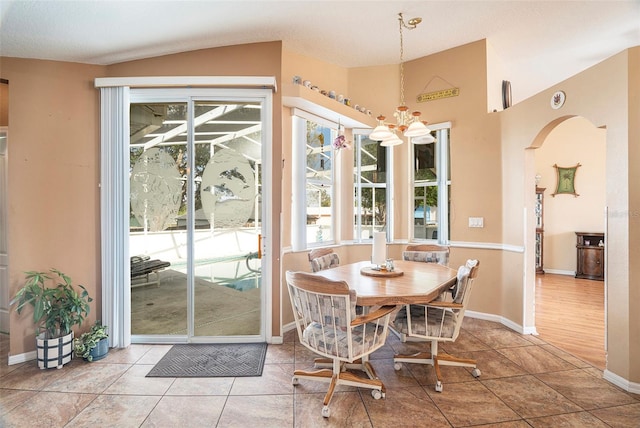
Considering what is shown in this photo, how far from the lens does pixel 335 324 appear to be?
6.62 ft

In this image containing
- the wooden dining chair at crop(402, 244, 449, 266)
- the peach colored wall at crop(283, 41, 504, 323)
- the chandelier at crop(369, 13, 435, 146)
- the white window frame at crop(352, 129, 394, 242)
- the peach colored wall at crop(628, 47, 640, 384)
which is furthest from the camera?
the white window frame at crop(352, 129, 394, 242)

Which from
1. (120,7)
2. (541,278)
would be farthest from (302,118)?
(541,278)

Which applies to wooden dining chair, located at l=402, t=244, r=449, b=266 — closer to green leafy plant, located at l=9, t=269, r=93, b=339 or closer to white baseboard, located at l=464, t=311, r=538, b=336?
white baseboard, located at l=464, t=311, r=538, b=336

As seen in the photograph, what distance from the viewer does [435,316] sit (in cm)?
257

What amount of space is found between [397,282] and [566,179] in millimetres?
6071

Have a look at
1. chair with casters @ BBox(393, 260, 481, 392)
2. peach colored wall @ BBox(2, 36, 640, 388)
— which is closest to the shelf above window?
peach colored wall @ BBox(2, 36, 640, 388)

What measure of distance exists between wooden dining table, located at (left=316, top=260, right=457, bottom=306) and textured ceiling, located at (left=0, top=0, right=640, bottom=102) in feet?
8.02

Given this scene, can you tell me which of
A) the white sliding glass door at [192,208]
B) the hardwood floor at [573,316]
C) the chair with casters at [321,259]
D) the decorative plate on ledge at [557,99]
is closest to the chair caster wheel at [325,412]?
the chair with casters at [321,259]

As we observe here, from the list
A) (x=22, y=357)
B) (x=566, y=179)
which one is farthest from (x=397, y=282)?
Answer: (x=566, y=179)

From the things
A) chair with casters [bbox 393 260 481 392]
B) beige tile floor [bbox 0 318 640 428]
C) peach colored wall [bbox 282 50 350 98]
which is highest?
peach colored wall [bbox 282 50 350 98]

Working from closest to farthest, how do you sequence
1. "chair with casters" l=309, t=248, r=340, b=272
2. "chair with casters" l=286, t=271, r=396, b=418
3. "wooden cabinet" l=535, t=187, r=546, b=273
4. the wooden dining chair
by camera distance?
"chair with casters" l=286, t=271, r=396, b=418, "chair with casters" l=309, t=248, r=340, b=272, the wooden dining chair, "wooden cabinet" l=535, t=187, r=546, b=273

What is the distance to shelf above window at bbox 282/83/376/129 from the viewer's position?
3383mm

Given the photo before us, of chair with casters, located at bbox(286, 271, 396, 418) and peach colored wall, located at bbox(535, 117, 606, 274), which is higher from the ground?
peach colored wall, located at bbox(535, 117, 606, 274)

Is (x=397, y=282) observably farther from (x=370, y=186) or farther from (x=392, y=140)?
(x=370, y=186)
